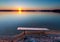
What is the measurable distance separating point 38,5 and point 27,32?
→ 530 millimetres

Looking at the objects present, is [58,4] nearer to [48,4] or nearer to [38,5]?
[48,4]

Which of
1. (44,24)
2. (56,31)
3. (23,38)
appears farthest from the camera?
(44,24)

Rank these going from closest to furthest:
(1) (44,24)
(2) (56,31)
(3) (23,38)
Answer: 1. (3) (23,38)
2. (2) (56,31)
3. (1) (44,24)

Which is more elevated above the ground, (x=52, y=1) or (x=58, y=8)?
(x=52, y=1)

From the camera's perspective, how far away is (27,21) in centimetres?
177

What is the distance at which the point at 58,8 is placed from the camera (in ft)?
6.09

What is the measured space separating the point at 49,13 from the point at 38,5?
0.77ft

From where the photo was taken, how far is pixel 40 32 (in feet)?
4.95

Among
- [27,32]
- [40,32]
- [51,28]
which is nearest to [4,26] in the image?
[27,32]

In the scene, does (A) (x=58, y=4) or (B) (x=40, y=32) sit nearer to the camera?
(B) (x=40, y=32)

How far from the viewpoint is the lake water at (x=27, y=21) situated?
172 centimetres

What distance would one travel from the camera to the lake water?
1.72 meters

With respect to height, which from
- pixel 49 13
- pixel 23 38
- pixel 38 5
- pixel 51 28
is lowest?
pixel 23 38

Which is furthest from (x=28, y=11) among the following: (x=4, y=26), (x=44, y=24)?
(x=4, y=26)
